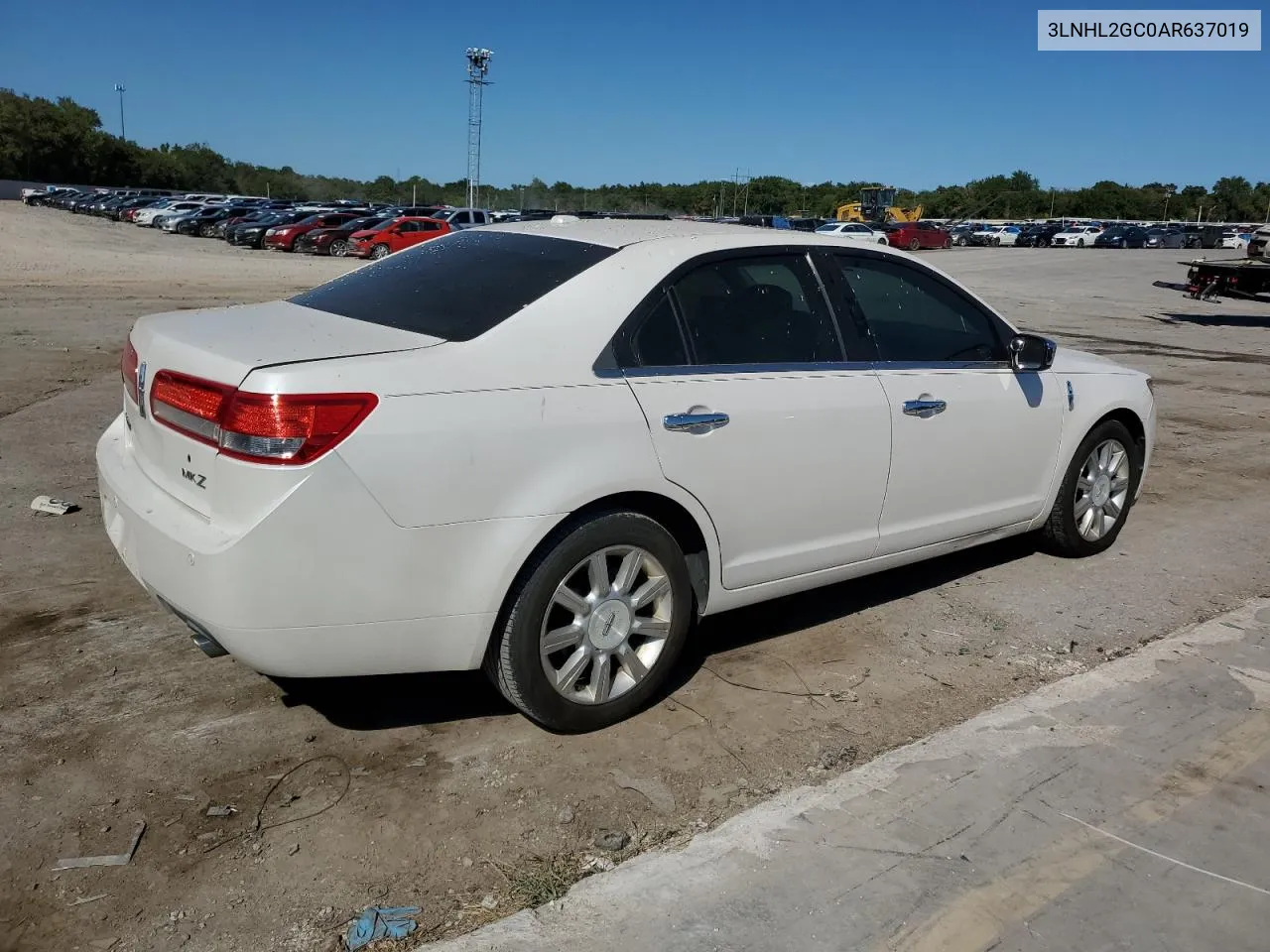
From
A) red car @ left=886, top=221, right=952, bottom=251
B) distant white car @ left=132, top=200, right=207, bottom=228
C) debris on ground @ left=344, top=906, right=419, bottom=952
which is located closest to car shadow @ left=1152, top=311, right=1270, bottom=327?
debris on ground @ left=344, top=906, right=419, bottom=952

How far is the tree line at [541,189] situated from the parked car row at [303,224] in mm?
29416

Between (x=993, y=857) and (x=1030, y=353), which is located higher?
(x=1030, y=353)

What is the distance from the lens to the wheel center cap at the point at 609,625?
353 cm

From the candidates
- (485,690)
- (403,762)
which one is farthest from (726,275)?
(403,762)

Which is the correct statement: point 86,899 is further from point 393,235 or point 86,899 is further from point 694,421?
point 393,235

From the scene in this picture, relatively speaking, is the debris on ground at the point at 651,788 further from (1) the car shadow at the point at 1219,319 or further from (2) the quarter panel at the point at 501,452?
(1) the car shadow at the point at 1219,319

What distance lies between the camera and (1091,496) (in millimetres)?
5582

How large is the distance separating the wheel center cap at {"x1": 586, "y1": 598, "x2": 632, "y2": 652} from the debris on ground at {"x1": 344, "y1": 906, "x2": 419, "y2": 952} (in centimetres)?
109

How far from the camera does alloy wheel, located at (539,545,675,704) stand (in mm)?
3465

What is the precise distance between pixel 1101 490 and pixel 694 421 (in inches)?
119

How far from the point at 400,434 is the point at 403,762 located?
1.08 meters

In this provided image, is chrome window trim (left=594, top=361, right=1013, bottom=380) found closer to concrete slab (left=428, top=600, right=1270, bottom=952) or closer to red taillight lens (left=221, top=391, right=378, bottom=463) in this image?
red taillight lens (left=221, top=391, right=378, bottom=463)

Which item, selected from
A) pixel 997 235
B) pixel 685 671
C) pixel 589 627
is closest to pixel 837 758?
pixel 685 671

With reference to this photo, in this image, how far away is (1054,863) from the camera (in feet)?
9.82
